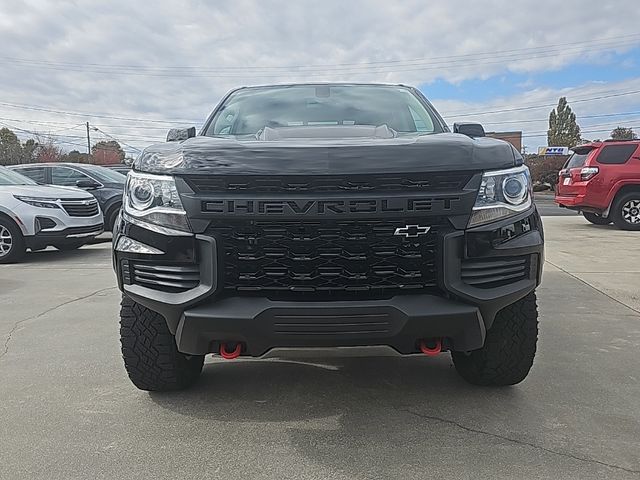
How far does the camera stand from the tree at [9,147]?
155ft

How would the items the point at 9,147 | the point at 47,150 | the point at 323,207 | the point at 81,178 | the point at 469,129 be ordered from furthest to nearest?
1. the point at 47,150
2. the point at 9,147
3. the point at 81,178
4. the point at 469,129
5. the point at 323,207

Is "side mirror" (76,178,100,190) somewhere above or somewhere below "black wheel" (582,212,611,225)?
above

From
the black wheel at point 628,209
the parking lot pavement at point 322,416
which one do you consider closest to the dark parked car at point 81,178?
the parking lot pavement at point 322,416

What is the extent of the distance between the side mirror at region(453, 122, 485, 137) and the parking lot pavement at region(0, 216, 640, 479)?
1.33 meters

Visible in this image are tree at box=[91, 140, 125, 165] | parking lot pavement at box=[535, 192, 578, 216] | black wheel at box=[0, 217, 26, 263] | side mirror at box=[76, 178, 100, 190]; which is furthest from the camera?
tree at box=[91, 140, 125, 165]

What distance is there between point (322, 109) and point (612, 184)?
9619 mm

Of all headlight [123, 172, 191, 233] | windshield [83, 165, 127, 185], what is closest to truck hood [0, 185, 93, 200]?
windshield [83, 165, 127, 185]

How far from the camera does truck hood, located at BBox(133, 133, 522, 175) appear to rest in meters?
2.26

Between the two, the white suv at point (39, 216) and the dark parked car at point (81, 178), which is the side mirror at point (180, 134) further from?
the dark parked car at point (81, 178)

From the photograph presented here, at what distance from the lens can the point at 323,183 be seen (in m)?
2.25

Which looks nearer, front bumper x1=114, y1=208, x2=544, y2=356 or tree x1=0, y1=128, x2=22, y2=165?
front bumper x1=114, y1=208, x2=544, y2=356

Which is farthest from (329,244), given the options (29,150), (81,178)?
(29,150)

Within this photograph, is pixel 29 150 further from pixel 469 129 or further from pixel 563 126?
pixel 563 126

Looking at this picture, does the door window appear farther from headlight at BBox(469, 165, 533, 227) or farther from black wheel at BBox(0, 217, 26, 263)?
headlight at BBox(469, 165, 533, 227)
